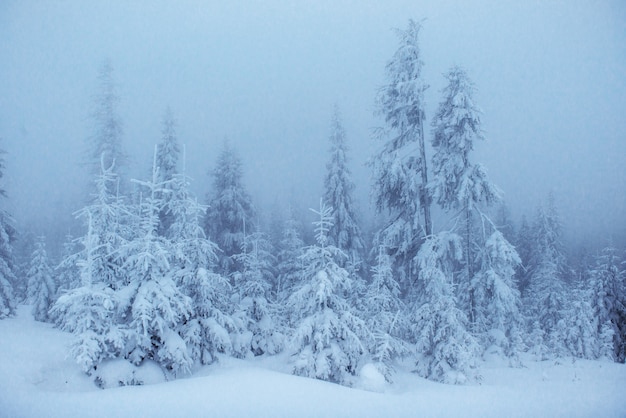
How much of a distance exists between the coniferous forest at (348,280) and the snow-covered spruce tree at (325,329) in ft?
0.14

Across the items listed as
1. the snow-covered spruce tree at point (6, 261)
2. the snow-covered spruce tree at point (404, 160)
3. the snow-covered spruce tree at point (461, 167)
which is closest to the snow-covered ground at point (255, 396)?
the snow-covered spruce tree at point (461, 167)

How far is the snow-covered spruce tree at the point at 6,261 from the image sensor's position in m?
19.1

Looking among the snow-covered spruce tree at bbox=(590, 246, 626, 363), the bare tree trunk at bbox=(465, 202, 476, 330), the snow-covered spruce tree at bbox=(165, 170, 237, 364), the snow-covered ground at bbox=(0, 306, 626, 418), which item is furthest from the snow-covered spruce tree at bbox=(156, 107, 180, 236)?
the snow-covered spruce tree at bbox=(590, 246, 626, 363)

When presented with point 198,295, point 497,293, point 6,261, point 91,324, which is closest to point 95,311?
point 91,324

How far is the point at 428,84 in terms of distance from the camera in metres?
14.1

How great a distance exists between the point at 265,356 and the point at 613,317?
19346 millimetres

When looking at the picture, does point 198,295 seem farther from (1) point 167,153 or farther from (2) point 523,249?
(2) point 523,249

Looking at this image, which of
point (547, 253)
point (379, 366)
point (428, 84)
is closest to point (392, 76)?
point (428, 84)

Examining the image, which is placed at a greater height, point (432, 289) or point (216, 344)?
point (432, 289)

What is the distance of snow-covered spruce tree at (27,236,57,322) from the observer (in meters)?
21.4

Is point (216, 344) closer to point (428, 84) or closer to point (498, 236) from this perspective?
point (498, 236)

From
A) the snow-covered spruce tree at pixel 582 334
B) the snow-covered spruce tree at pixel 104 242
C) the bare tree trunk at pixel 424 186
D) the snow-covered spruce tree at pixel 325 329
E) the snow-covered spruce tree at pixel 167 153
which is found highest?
the snow-covered spruce tree at pixel 167 153

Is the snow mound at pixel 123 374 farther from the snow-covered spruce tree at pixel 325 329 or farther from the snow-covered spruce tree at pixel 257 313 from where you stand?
the snow-covered spruce tree at pixel 257 313

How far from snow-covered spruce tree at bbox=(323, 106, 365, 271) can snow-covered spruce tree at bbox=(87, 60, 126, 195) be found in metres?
15.1
